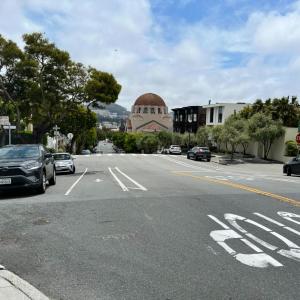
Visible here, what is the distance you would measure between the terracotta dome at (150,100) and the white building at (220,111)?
150 feet

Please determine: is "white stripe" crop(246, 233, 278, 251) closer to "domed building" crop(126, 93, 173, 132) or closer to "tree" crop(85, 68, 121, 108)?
"tree" crop(85, 68, 121, 108)

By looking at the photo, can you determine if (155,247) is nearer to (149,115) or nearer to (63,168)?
(63,168)

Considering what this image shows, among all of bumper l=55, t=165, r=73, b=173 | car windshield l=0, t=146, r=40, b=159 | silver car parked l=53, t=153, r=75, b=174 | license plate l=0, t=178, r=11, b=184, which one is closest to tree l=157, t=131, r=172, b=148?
silver car parked l=53, t=153, r=75, b=174

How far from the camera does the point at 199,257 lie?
653cm

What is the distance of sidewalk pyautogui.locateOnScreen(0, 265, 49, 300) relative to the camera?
497 cm

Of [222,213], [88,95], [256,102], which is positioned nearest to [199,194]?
[222,213]

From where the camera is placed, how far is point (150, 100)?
420ft

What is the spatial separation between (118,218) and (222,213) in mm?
2391

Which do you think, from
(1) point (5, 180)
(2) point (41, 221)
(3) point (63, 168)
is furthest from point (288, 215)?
(3) point (63, 168)

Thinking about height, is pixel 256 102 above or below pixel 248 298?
above

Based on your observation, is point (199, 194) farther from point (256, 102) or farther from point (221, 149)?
point (221, 149)

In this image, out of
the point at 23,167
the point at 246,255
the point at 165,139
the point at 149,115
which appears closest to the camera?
the point at 246,255

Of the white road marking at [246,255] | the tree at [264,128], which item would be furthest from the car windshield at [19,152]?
the tree at [264,128]

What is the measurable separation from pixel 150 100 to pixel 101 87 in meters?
99.8
